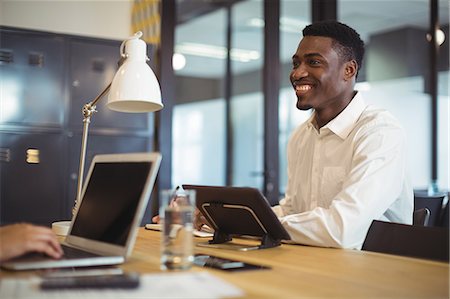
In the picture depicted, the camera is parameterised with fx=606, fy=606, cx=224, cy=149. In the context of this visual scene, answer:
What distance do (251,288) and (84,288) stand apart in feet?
0.97

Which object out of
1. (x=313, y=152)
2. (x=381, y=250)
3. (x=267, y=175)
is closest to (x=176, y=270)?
(x=381, y=250)

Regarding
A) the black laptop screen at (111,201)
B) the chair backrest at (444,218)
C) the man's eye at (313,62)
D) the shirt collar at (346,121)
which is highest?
the man's eye at (313,62)

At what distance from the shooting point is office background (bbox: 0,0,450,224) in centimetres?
373

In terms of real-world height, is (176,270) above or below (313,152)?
below

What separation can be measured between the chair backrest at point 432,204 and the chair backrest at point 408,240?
78 cm

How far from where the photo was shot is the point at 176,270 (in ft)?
4.10

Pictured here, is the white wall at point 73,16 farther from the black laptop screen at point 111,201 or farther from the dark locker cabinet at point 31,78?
the black laptop screen at point 111,201

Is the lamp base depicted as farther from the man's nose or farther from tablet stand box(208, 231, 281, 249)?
the man's nose

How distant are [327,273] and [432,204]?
60.5 inches

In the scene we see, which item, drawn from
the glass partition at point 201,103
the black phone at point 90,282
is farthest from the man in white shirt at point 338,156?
the glass partition at point 201,103

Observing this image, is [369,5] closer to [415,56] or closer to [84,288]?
[415,56]

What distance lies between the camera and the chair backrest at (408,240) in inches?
61.7

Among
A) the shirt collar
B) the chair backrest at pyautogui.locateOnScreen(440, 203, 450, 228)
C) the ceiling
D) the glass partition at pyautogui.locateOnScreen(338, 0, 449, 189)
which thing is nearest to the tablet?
the shirt collar

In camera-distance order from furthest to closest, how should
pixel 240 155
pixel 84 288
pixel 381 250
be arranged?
1. pixel 240 155
2. pixel 381 250
3. pixel 84 288
